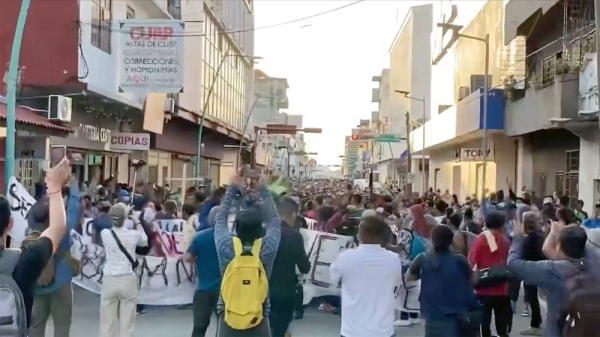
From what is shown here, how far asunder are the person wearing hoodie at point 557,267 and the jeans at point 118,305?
4.30m

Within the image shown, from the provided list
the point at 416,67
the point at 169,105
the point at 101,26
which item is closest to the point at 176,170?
the point at 169,105

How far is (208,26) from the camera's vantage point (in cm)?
4478

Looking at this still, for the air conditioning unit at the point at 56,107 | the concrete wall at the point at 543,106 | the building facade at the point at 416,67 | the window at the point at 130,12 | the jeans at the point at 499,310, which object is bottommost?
the jeans at the point at 499,310

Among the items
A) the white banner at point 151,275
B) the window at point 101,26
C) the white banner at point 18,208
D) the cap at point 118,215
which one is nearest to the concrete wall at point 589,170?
the window at point 101,26

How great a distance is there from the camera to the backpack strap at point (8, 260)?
4.58m

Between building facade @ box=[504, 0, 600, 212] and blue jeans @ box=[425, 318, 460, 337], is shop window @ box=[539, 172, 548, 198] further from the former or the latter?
blue jeans @ box=[425, 318, 460, 337]

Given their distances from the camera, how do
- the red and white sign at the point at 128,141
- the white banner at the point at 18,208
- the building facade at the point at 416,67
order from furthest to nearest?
the building facade at the point at 416,67
the red and white sign at the point at 128,141
the white banner at the point at 18,208

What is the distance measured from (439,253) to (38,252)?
11.8ft

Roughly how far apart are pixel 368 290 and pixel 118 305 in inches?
144

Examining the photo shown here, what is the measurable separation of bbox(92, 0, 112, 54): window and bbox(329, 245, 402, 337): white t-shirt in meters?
17.2

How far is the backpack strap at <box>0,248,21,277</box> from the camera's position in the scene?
15.0 feet

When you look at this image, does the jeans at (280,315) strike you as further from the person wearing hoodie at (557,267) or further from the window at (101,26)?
the window at (101,26)

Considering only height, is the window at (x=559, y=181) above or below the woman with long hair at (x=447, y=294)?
above

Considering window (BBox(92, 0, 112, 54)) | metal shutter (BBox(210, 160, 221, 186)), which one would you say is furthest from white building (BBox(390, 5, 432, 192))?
window (BBox(92, 0, 112, 54))
